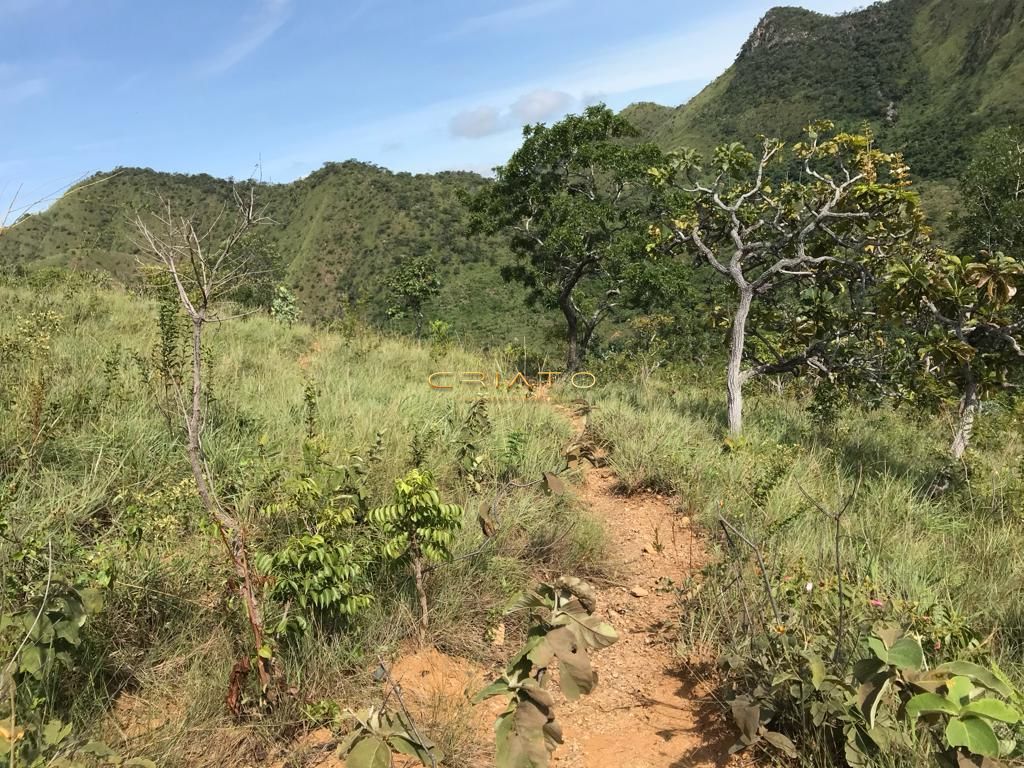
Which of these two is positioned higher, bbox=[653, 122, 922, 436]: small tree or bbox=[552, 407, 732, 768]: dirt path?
bbox=[653, 122, 922, 436]: small tree

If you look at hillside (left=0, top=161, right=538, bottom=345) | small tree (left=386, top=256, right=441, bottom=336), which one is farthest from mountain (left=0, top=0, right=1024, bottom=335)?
small tree (left=386, top=256, right=441, bottom=336)

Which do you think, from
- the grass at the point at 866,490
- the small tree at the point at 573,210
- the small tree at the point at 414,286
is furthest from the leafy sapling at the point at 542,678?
the small tree at the point at 414,286

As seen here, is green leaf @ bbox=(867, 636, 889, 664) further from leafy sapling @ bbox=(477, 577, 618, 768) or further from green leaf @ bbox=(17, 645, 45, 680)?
green leaf @ bbox=(17, 645, 45, 680)

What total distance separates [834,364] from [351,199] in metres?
84.8

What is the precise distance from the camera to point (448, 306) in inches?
1981

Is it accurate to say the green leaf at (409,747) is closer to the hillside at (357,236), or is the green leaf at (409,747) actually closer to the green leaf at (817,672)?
the green leaf at (817,672)

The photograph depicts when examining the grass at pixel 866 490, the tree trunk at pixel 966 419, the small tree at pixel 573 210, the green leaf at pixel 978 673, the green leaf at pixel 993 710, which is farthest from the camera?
the small tree at pixel 573 210

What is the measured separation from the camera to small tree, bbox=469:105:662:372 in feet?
42.2

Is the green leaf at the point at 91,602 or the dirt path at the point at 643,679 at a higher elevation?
the green leaf at the point at 91,602

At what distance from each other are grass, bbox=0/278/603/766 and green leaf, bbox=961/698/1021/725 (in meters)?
1.91

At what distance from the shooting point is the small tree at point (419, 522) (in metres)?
2.58

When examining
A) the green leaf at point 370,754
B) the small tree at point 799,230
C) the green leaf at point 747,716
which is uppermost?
the small tree at point 799,230

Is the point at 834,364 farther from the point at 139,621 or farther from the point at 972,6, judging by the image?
the point at 972,6

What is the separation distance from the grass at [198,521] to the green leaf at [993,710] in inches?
75.4
